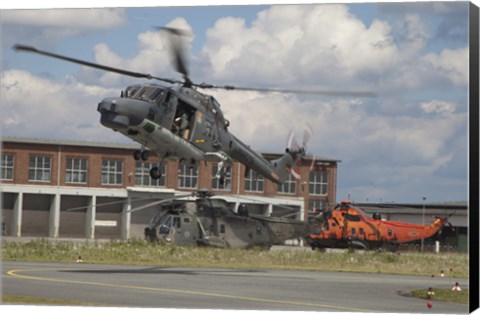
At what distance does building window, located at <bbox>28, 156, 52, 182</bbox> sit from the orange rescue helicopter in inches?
836

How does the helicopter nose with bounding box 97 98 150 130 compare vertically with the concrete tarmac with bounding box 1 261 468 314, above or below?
above

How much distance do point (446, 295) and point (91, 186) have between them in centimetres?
4183

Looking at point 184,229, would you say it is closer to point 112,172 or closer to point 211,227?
point 211,227

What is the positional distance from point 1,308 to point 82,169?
41.6 m

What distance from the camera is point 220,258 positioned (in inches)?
Result: 1393

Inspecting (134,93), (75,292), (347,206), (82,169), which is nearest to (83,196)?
(82,169)

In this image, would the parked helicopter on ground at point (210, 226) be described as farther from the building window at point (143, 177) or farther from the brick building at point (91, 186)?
the building window at point (143, 177)

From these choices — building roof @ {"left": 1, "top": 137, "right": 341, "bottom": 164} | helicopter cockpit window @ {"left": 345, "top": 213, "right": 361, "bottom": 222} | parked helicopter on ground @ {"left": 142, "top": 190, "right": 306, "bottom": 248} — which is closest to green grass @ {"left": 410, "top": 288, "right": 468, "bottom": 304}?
parked helicopter on ground @ {"left": 142, "top": 190, "right": 306, "bottom": 248}

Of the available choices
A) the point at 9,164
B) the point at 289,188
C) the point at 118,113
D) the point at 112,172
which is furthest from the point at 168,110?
the point at 289,188

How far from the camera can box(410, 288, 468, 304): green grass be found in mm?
21831

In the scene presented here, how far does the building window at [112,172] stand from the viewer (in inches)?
2461

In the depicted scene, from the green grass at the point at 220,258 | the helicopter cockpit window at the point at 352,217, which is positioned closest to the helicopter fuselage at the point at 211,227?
the green grass at the point at 220,258

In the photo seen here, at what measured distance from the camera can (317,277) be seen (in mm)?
28656

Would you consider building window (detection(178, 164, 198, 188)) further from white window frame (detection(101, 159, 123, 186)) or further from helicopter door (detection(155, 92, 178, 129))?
helicopter door (detection(155, 92, 178, 129))
